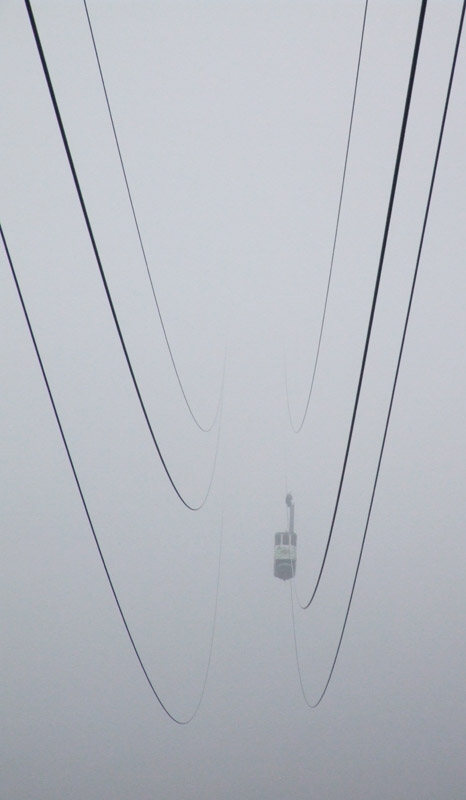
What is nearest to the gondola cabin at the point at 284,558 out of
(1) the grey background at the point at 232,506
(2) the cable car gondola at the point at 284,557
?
(2) the cable car gondola at the point at 284,557

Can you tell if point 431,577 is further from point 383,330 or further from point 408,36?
point 408,36

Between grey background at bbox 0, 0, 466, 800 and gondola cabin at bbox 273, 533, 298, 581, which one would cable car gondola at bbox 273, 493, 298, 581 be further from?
grey background at bbox 0, 0, 466, 800

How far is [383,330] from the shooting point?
6281 mm

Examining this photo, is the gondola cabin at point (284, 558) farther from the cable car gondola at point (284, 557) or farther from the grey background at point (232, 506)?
the grey background at point (232, 506)

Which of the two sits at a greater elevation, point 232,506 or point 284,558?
point 284,558

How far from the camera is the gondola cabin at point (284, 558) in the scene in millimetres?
5090

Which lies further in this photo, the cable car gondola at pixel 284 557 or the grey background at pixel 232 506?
the grey background at pixel 232 506

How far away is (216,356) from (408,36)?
139 inches

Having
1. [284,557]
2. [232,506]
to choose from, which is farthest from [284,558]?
[232,506]

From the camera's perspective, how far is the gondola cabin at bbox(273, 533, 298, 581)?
5.09 meters

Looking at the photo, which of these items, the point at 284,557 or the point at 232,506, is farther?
the point at 232,506

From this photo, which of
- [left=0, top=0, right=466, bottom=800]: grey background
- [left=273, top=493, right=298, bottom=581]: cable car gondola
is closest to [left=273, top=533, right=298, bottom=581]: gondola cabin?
[left=273, top=493, right=298, bottom=581]: cable car gondola

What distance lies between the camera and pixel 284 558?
513 centimetres

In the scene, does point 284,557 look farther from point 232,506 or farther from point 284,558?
point 232,506
